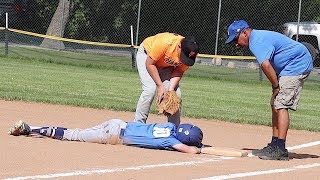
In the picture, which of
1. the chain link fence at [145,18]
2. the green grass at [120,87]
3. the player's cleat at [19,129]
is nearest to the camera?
the player's cleat at [19,129]

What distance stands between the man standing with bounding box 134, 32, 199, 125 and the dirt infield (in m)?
1.00

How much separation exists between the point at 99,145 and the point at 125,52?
1960 centimetres

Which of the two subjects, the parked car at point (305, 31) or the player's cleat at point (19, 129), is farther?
the parked car at point (305, 31)

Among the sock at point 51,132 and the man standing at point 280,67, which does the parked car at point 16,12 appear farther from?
the man standing at point 280,67

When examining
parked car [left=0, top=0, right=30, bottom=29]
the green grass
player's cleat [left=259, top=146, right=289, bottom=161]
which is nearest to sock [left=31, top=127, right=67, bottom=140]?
player's cleat [left=259, top=146, right=289, bottom=161]

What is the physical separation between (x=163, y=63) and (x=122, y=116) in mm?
3735

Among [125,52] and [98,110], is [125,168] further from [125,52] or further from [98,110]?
[125,52]

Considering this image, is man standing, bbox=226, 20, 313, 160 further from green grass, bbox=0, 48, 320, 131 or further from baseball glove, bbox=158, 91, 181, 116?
green grass, bbox=0, 48, 320, 131

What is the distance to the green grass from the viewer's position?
53.4 ft

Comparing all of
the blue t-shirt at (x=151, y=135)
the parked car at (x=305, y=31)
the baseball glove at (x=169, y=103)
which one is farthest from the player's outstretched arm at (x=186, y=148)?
the parked car at (x=305, y=31)

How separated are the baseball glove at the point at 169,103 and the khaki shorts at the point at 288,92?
4.01ft

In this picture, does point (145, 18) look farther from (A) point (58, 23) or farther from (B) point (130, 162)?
(B) point (130, 162)

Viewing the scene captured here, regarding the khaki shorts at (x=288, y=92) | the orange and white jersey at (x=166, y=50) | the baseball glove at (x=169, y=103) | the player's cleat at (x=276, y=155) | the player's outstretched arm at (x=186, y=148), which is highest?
the orange and white jersey at (x=166, y=50)

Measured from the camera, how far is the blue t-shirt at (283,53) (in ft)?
33.1
